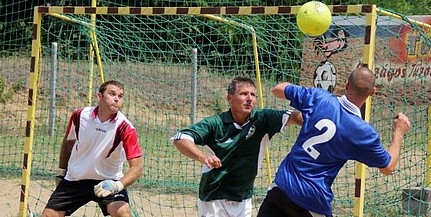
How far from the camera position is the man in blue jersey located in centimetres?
574

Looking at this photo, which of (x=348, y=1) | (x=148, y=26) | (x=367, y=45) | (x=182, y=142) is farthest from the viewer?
(x=348, y=1)

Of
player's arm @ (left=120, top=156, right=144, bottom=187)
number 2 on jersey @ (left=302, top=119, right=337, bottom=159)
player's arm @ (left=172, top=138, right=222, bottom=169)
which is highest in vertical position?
number 2 on jersey @ (left=302, top=119, right=337, bottom=159)

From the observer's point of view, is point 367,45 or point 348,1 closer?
point 367,45

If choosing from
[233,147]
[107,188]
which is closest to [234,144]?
[233,147]

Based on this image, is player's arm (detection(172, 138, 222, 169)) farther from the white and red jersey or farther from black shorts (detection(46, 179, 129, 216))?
black shorts (detection(46, 179, 129, 216))

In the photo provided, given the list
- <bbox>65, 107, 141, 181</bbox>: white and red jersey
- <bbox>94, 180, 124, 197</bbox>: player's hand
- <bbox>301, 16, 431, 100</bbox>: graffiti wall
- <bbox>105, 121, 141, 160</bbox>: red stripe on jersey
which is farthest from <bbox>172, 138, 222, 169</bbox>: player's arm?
<bbox>301, 16, 431, 100</bbox>: graffiti wall

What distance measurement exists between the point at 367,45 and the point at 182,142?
2.02 m

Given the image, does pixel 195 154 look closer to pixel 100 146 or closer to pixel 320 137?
pixel 320 137

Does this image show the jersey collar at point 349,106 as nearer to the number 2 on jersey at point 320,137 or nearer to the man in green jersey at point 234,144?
the number 2 on jersey at point 320,137

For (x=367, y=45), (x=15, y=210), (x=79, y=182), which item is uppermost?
(x=367, y=45)

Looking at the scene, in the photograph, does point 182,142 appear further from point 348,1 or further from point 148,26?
point 348,1

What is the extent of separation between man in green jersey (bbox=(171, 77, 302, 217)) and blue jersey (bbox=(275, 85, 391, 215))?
0.51m

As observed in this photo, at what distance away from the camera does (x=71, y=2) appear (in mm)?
21203

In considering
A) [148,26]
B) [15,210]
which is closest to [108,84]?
[15,210]
